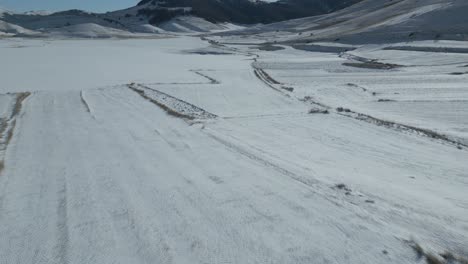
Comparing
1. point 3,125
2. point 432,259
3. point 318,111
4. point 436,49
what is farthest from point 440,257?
point 436,49

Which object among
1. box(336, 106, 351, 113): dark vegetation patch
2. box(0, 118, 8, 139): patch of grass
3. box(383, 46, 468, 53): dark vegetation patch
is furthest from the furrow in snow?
box(383, 46, 468, 53): dark vegetation patch

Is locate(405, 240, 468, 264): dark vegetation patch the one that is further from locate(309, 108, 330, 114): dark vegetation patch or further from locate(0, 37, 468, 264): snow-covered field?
locate(309, 108, 330, 114): dark vegetation patch

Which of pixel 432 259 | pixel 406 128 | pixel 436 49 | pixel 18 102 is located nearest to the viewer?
pixel 432 259

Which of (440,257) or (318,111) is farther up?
(440,257)

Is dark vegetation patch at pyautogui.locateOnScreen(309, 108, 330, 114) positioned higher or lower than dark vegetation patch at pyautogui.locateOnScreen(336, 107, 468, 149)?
lower

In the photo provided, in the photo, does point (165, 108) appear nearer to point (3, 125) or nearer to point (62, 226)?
point (3, 125)

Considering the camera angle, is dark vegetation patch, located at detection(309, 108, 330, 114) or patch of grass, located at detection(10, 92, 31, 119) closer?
dark vegetation patch, located at detection(309, 108, 330, 114)

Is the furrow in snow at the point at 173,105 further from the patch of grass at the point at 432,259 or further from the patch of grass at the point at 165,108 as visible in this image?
the patch of grass at the point at 432,259

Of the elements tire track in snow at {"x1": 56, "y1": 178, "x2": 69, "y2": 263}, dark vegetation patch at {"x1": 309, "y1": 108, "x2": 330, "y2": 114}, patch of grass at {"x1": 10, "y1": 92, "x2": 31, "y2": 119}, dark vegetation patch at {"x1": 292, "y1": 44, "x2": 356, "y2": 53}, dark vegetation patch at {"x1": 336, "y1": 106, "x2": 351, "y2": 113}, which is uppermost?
tire track in snow at {"x1": 56, "y1": 178, "x2": 69, "y2": 263}

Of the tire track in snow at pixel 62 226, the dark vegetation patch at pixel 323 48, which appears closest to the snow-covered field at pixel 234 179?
the tire track in snow at pixel 62 226

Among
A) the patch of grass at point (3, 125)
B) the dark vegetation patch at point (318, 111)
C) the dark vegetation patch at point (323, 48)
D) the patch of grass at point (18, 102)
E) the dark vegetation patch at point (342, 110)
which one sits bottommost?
the dark vegetation patch at point (323, 48)
